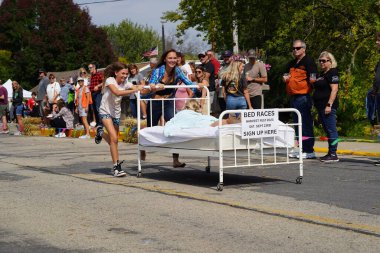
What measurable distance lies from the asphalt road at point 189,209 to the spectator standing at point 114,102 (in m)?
0.42

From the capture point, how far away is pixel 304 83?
46.4 feet

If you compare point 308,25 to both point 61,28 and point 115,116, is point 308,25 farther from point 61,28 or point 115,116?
point 61,28

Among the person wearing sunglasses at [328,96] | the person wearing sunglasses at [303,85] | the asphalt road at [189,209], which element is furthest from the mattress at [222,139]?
the person wearing sunglasses at [303,85]

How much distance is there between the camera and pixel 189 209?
8305 millimetres

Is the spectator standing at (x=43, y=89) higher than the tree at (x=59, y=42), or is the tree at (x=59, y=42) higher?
the tree at (x=59, y=42)

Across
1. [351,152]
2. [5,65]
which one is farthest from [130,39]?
[351,152]

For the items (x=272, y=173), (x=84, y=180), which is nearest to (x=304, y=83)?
(x=272, y=173)

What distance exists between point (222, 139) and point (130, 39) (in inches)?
4693

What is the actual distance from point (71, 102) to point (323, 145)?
39.3ft

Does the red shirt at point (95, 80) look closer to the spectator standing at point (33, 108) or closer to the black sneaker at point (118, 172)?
the black sneaker at point (118, 172)

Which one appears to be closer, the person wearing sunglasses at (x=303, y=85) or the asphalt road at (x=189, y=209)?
the asphalt road at (x=189, y=209)

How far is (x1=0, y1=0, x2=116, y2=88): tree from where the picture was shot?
84562mm

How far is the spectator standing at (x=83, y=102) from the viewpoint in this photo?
22656 millimetres

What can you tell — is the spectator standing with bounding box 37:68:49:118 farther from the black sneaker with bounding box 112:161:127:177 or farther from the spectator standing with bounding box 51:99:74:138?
the black sneaker with bounding box 112:161:127:177
